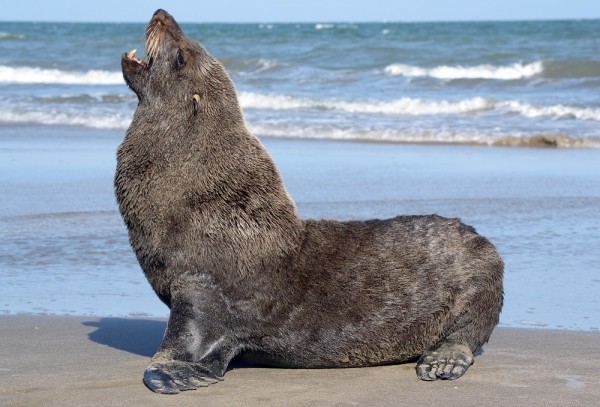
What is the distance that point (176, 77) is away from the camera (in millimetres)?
5102

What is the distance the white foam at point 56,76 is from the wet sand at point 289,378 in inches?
893

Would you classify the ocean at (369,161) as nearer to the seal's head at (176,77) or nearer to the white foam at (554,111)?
the white foam at (554,111)

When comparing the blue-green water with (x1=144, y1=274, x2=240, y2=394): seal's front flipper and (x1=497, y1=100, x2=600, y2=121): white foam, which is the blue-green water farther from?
(x1=144, y1=274, x2=240, y2=394): seal's front flipper

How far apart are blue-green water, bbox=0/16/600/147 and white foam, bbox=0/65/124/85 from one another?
48mm

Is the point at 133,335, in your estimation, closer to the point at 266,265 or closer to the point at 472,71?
the point at 266,265

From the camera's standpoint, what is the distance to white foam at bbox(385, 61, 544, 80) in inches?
1033

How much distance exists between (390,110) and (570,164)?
7242 millimetres

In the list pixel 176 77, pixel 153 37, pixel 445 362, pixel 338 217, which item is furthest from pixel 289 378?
pixel 338 217

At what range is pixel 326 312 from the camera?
468 centimetres

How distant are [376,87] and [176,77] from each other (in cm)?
1891

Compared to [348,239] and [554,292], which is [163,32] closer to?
[348,239]

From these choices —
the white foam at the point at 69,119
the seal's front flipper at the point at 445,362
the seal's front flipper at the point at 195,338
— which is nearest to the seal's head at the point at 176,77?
the seal's front flipper at the point at 195,338

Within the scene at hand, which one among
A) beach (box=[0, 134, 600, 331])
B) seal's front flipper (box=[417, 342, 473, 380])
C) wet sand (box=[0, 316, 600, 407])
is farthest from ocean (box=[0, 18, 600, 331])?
seal's front flipper (box=[417, 342, 473, 380])

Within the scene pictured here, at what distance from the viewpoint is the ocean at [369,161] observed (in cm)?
671
